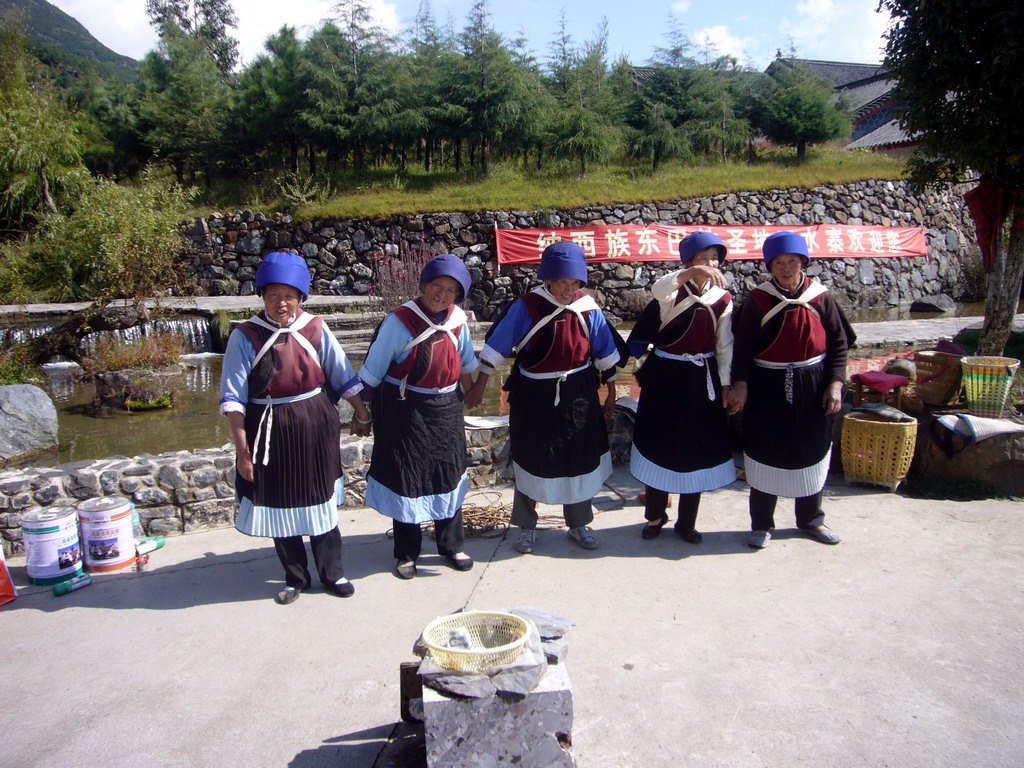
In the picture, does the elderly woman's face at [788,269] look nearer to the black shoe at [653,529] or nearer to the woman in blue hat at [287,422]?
the black shoe at [653,529]

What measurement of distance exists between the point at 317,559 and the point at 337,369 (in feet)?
2.99

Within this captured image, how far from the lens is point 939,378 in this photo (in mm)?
5035

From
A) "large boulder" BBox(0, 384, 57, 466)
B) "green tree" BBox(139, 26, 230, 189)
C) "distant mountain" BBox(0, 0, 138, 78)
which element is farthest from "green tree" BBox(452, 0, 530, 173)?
"distant mountain" BBox(0, 0, 138, 78)

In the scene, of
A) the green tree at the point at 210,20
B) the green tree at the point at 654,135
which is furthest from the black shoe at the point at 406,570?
the green tree at the point at 210,20

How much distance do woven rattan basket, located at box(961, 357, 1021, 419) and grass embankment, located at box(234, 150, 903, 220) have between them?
10134 mm

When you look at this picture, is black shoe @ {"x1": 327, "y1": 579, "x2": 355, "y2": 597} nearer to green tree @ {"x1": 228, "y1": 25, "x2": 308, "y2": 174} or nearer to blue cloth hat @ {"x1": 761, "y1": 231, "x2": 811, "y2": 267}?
blue cloth hat @ {"x1": 761, "y1": 231, "x2": 811, "y2": 267}

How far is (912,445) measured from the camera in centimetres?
456

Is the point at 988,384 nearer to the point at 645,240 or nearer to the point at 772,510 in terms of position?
the point at 772,510

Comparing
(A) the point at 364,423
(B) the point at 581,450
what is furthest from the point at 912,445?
(A) the point at 364,423

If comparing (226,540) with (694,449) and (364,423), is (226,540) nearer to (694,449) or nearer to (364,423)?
(364,423)

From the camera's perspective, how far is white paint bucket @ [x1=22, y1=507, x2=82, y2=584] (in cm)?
356

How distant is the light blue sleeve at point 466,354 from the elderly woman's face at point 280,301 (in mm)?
825

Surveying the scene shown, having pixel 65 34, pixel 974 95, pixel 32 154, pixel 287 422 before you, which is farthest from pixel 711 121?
pixel 65 34

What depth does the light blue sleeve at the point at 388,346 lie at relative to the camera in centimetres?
354
